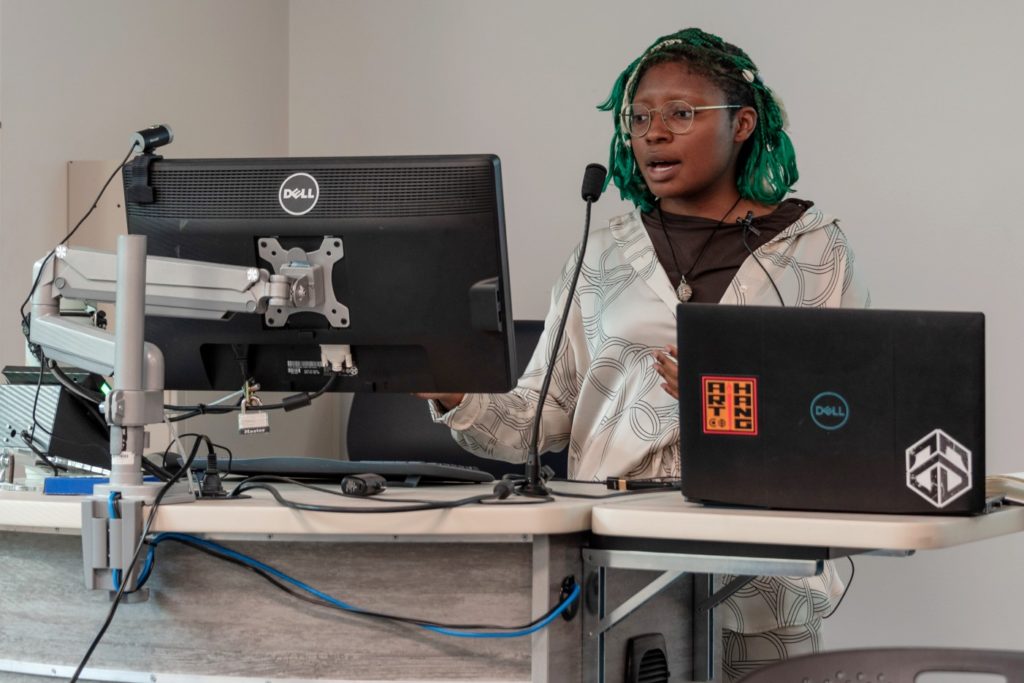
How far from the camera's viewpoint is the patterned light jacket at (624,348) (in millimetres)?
1922

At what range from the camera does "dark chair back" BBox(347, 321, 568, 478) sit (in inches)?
112

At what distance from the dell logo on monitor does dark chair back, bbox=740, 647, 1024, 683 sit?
744mm

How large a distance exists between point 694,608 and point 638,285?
653 millimetres

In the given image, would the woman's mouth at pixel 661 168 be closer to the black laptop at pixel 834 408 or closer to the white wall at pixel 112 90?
the black laptop at pixel 834 408

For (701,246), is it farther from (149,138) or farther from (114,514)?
(114,514)

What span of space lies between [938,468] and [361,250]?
697mm

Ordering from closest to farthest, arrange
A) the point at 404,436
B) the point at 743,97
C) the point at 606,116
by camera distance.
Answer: the point at 743,97 → the point at 404,436 → the point at 606,116

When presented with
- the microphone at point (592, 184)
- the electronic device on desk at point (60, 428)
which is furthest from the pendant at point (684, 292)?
the electronic device on desk at point (60, 428)

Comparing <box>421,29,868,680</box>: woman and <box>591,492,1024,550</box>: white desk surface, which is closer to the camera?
<box>591,492,1024,550</box>: white desk surface

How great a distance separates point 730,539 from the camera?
119 centimetres

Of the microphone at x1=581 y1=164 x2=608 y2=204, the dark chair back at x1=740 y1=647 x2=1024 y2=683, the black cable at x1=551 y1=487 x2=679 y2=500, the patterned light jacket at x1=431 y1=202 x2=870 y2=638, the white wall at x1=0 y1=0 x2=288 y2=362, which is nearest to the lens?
the dark chair back at x1=740 y1=647 x2=1024 y2=683

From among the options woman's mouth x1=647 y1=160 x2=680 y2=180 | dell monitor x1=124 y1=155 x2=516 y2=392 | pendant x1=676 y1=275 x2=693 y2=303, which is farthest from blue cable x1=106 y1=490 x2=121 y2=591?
woman's mouth x1=647 y1=160 x2=680 y2=180

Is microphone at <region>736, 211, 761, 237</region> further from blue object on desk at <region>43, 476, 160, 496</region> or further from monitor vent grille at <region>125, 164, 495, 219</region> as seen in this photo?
blue object on desk at <region>43, 476, 160, 496</region>

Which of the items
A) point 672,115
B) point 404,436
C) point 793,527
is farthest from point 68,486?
point 404,436
